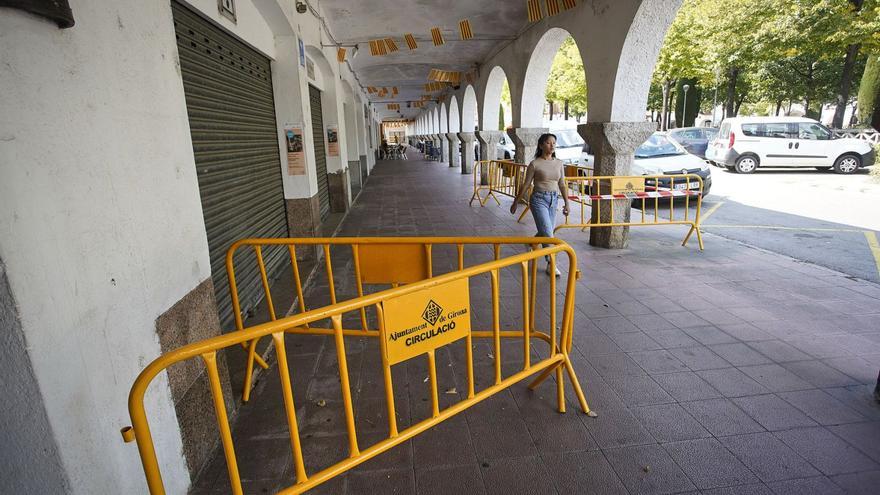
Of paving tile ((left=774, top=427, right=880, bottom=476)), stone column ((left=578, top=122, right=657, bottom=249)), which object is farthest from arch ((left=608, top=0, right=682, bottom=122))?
paving tile ((left=774, top=427, right=880, bottom=476))

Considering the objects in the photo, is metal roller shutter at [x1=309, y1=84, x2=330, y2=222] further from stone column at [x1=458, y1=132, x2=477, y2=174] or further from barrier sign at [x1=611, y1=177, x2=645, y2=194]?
stone column at [x1=458, y1=132, x2=477, y2=174]

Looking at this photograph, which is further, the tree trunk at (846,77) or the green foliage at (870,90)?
the tree trunk at (846,77)

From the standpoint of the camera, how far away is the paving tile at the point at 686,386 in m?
3.26

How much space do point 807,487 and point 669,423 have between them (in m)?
0.71

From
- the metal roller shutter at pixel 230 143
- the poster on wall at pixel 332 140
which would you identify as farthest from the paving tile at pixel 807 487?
the poster on wall at pixel 332 140

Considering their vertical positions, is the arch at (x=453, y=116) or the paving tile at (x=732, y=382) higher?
the arch at (x=453, y=116)

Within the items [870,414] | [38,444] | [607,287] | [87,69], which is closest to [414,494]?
[38,444]

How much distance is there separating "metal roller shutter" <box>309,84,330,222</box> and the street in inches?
284

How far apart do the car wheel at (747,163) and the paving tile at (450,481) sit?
1706 centimetres

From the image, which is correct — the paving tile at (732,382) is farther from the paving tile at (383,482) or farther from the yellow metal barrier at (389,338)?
the paving tile at (383,482)

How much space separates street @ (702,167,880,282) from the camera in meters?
6.74

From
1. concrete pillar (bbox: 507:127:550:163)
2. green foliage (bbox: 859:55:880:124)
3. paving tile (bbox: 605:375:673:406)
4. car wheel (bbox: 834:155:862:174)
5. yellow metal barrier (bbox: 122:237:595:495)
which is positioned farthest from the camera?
green foliage (bbox: 859:55:880:124)

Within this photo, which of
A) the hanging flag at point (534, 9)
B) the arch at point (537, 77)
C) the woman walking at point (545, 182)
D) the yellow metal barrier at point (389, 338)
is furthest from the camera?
the arch at point (537, 77)

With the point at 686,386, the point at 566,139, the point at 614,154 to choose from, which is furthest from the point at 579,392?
the point at 566,139
